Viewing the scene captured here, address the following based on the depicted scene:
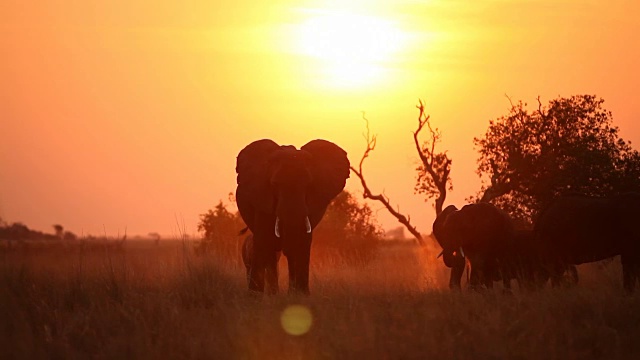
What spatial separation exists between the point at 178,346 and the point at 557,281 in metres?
8.18

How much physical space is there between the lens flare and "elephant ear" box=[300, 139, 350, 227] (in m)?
3.53

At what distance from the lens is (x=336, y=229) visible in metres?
35.4

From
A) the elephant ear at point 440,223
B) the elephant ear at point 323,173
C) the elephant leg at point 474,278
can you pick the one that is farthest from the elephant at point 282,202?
the elephant ear at point 440,223

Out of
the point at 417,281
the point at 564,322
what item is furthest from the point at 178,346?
the point at 417,281

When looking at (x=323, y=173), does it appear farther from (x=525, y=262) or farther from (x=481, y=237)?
(x=525, y=262)

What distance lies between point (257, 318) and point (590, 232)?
6753 millimetres

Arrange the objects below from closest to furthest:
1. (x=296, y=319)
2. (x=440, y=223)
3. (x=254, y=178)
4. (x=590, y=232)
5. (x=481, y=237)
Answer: (x=296, y=319), (x=590, y=232), (x=254, y=178), (x=481, y=237), (x=440, y=223)

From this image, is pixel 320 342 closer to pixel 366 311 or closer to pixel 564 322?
pixel 366 311

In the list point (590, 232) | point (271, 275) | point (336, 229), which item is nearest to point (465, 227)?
point (590, 232)

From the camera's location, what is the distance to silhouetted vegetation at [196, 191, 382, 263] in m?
34.4

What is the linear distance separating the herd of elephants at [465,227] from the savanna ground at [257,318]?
68cm

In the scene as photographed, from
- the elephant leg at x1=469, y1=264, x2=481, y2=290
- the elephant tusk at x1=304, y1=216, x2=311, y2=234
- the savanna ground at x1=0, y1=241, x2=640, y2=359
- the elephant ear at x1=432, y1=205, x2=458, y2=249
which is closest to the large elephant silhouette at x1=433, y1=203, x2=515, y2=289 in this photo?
the elephant leg at x1=469, y1=264, x2=481, y2=290

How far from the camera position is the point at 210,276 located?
15.8m

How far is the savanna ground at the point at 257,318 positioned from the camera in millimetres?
11320
